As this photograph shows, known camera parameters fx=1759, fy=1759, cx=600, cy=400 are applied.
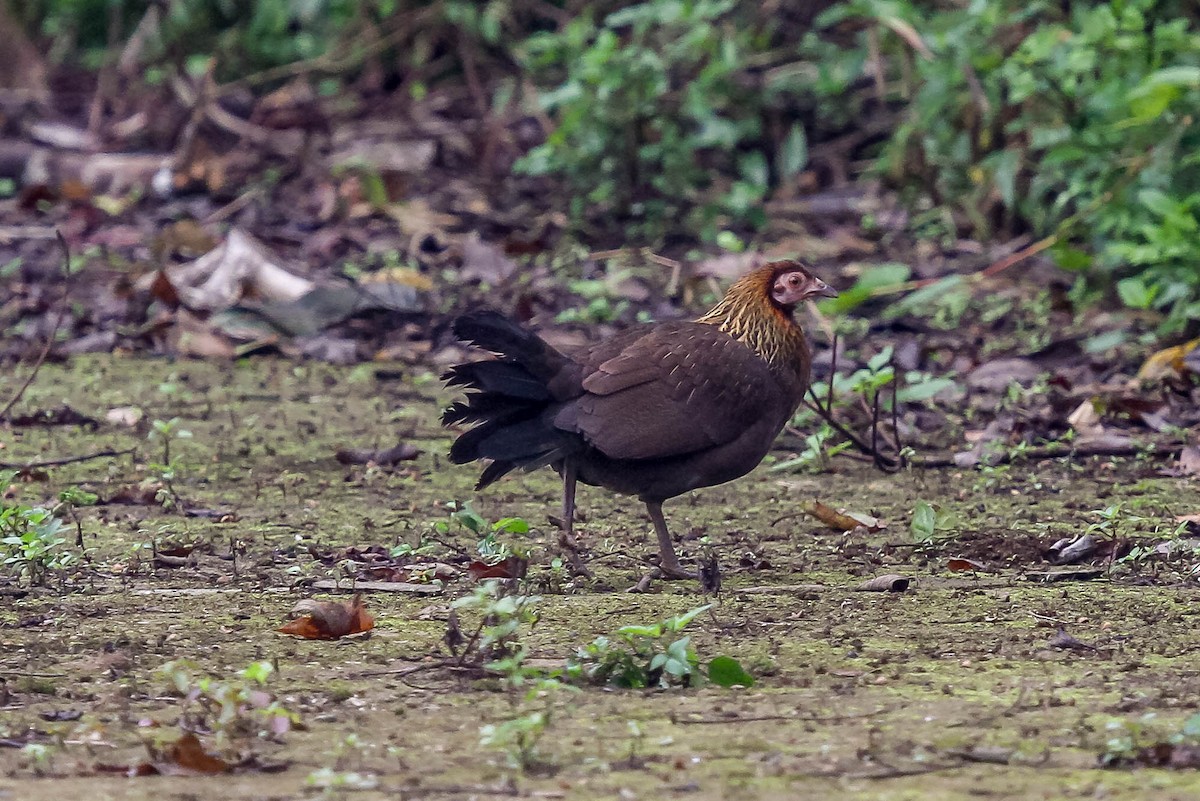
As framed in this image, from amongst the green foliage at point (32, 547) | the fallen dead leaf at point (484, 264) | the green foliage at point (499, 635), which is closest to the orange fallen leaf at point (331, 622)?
the green foliage at point (499, 635)

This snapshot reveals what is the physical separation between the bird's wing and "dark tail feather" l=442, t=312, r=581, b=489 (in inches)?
3.0

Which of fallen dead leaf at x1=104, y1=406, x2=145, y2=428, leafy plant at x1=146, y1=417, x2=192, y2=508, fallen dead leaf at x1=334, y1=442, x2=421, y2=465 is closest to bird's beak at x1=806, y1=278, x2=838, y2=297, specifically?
fallen dead leaf at x1=334, y1=442, x2=421, y2=465

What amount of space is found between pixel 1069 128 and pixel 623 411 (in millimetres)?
3924

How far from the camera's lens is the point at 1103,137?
7828 mm

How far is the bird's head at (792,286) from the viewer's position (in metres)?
5.52

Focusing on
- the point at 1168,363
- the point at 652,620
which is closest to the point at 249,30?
the point at 1168,363

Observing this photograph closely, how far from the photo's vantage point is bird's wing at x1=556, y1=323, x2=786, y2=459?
4770mm

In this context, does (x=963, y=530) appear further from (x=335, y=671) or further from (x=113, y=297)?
(x=113, y=297)

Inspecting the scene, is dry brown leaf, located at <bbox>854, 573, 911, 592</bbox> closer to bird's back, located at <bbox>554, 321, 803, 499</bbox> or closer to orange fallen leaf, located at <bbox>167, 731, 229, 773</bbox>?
bird's back, located at <bbox>554, 321, 803, 499</bbox>

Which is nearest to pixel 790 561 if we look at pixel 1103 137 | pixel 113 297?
pixel 1103 137

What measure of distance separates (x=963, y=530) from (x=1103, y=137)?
3449 mm

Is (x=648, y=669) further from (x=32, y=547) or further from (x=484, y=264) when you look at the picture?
(x=484, y=264)

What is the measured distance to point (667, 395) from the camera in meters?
4.88

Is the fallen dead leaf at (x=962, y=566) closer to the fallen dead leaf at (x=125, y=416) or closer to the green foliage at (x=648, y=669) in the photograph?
the green foliage at (x=648, y=669)
